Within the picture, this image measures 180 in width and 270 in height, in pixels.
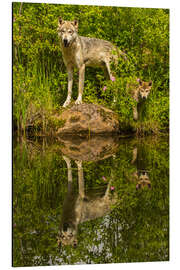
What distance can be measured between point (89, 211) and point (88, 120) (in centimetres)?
324

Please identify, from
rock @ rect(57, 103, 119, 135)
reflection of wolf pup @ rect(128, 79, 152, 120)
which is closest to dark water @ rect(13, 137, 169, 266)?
reflection of wolf pup @ rect(128, 79, 152, 120)

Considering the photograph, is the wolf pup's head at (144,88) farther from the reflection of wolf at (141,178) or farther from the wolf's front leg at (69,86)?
the reflection of wolf at (141,178)

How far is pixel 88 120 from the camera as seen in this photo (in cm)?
587

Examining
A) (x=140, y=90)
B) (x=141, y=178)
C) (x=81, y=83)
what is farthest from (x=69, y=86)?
(x=141, y=178)

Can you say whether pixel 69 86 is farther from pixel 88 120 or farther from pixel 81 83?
pixel 88 120

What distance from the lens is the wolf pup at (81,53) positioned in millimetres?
5398

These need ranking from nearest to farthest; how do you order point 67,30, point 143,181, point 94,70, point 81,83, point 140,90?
point 143,181, point 67,30, point 140,90, point 81,83, point 94,70

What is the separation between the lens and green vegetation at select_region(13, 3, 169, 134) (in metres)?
4.78

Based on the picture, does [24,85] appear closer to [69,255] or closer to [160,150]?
[160,150]

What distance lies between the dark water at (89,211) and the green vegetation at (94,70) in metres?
1.41

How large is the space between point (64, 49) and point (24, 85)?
1.20 m

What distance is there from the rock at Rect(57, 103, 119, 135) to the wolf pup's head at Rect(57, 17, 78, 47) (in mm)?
1005

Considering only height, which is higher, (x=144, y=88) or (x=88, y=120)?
(x=144, y=88)
